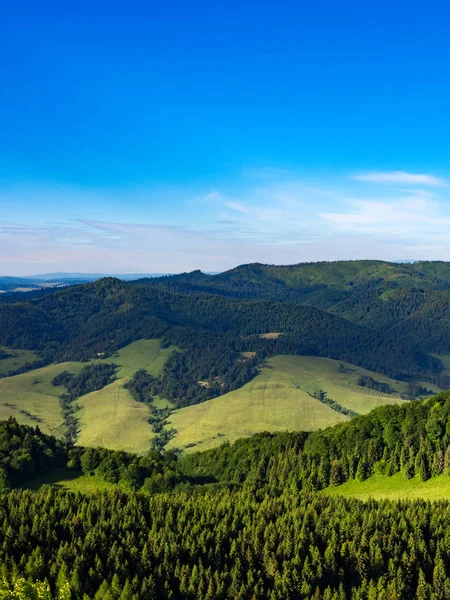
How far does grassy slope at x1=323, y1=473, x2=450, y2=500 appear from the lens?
13562 centimetres

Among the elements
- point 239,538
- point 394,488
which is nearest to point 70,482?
point 239,538

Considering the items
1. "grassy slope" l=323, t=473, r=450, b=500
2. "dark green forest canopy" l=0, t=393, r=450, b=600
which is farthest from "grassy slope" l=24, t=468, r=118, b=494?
"grassy slope" l=323, t=473, r=450, b=500

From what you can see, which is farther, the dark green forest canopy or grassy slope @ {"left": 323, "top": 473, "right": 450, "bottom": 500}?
grassy slope @ {"left": 323, "top": 473, "right": 450, "bottom": 500}

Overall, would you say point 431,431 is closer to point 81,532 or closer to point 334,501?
point 334,501

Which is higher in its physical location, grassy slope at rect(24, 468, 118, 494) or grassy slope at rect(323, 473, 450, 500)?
grassy slope at rect(323, 473, 450, 500)

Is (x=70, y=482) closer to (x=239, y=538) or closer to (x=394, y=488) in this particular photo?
(x=239, y=538)

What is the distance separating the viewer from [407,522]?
377 feet

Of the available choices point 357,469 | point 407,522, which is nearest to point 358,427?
point 357,469

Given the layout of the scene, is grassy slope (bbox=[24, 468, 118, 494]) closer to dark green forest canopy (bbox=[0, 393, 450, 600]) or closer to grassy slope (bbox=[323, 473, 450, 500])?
dark green forest canopy (bbox=[0, 393, 450, 600])

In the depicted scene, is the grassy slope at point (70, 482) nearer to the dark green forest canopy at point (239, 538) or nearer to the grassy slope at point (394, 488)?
the dark green forest canopy at point (239, 538)

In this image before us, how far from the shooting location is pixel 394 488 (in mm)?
145000

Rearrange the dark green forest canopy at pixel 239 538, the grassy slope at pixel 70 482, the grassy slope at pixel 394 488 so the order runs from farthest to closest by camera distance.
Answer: the grassy slope at pixel 70 482
the grassy slope at pixel 394 488
the dark green forest canopy at pixel 239 538

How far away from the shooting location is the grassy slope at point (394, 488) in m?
136

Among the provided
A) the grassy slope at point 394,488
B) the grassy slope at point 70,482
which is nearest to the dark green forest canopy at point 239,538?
the grassy slope at point 394,488
